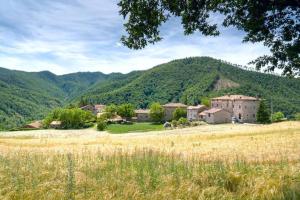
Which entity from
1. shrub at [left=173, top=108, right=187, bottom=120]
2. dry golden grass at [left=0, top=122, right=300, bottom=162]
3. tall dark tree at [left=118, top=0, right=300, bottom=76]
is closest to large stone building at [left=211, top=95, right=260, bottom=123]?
shrub at [left=173, top=108, right=187, bottom=120]

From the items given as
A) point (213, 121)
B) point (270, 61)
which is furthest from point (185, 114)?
point (270, 61)

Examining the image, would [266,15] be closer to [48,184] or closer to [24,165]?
[48,184]

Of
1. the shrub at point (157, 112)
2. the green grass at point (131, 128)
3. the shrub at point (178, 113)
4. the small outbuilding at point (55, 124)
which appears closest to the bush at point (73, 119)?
the small outbuilding at point (55, 124)

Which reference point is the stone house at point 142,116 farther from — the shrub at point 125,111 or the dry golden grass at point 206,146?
the dry golden grass at point 206,146

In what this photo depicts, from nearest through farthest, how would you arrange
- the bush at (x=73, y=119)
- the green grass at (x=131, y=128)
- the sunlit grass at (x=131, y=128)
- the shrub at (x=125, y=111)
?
the green grass at (x=131, y=128) → the sunlit grass at (x=131, y=128) → the bush at (x=73, y=119) → the shrub at (x=125, y=111)

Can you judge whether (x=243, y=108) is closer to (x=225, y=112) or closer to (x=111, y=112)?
(x=225, y=112)

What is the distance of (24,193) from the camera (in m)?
10.1

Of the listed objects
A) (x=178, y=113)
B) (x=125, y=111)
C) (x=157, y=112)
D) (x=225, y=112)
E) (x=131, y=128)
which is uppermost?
(x=125, y=111)

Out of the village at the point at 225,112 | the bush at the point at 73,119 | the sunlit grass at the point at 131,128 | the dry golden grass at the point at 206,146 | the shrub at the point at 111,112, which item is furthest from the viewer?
the shrub at the point at 111,112

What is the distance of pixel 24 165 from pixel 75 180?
3002mm

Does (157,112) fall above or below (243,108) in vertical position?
below

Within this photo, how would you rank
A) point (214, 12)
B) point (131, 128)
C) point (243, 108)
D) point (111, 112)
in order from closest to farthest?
point (214, 12)
point (131, 128)
point (243, 108)
point (111, 112)

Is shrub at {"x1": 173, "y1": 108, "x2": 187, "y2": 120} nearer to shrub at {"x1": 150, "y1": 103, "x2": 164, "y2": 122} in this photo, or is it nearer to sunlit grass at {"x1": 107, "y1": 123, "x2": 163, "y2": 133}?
shrub at {"x1": 150, "y1": 103, "x2": 164, "y2": 122}

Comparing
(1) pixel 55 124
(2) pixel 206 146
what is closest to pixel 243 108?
(1) pixel 55 124
